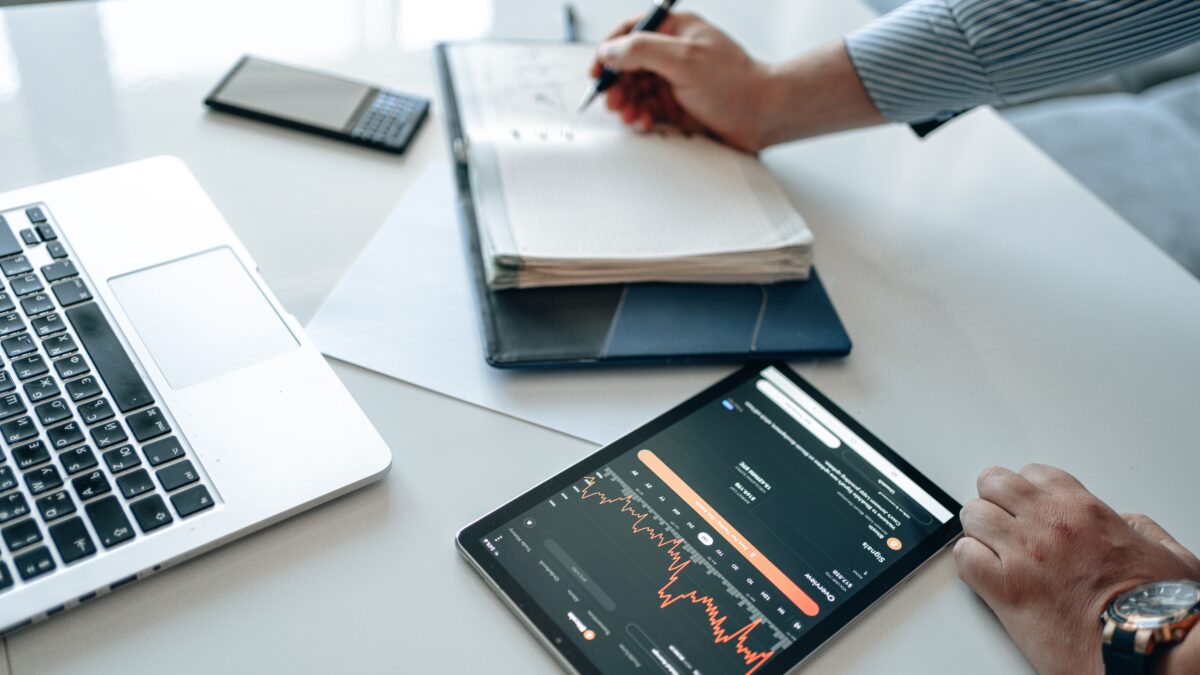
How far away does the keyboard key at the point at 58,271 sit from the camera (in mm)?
688

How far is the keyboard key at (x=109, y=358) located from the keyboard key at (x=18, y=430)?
48mm

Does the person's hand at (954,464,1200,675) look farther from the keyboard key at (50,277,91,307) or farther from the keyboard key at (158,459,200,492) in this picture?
the keyboard key at (50,277,91,307)

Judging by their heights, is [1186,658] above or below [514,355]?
below

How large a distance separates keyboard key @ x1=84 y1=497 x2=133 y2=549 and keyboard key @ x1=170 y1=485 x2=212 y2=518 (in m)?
0.03

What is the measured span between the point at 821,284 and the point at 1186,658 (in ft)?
1.28

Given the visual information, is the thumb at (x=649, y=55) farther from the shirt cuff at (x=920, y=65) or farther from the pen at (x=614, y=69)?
the shirt cuff at (x=920, y=65)

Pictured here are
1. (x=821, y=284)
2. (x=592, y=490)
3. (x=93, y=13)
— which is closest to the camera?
(x=592, y=490)

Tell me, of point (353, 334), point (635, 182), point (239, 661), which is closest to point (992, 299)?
point (635, 182)

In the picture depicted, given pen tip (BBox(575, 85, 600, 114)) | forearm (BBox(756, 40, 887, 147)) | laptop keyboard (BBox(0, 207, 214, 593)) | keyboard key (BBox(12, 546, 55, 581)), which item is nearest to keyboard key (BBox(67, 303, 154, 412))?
laptop keyboard (BBox(0, 207, 214, 593))

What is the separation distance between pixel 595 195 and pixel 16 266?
1.45 feet

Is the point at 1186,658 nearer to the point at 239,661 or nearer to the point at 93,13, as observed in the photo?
the point at 239,661

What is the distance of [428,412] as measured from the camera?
71cm

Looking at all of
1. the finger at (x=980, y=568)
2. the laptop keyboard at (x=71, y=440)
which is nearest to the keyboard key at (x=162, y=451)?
the laptop keyboard at (x=71, y=440)

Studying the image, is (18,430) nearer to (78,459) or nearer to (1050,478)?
(78,459)
